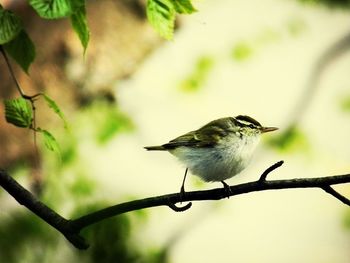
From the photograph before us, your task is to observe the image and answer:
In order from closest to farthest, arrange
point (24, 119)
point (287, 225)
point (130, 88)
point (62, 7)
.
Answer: point (62, 7), point (24, 119), point (287, 225), point (130, 88)

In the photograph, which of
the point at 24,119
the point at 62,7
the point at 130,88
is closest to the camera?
the point at 62,7

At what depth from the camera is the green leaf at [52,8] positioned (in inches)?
14.1

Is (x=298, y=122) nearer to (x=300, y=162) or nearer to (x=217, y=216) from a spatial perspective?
(x=300, y=162)

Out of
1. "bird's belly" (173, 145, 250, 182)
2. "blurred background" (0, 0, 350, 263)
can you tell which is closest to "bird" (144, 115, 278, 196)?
"bird's belly" (173, 145, 250, 182)

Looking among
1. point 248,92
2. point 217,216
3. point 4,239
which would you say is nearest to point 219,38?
point 248,92

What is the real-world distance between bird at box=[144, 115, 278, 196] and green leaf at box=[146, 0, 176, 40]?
1.04 feet

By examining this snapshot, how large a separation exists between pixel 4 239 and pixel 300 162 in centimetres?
57

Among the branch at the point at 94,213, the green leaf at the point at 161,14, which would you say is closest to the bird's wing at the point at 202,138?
the branch at the point at 94,213

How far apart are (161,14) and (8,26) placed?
121mm

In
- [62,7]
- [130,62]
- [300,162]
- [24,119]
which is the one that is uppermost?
[62,7]

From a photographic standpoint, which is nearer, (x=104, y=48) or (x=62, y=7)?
(x=62, y=7)

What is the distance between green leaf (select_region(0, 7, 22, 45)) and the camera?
1.33ft

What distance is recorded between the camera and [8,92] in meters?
1.08

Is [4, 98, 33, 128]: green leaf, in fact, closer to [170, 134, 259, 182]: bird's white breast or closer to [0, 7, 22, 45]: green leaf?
[0, 7, 22, 45]: green leaf
